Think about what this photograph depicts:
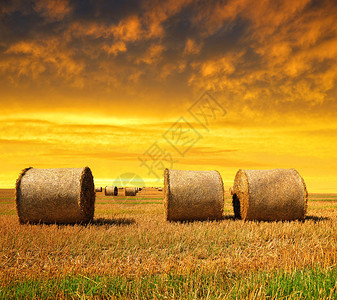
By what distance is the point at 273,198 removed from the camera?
1159 cm

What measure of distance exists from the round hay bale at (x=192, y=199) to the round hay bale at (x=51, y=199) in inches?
123

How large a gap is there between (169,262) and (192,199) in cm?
522

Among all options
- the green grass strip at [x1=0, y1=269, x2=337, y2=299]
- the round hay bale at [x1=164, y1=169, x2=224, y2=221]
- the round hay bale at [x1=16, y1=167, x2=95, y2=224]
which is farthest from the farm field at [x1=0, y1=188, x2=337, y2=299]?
the round hay bale at [x1=164, y1=169, x2=224, y2=221]

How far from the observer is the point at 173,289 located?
4203 mm

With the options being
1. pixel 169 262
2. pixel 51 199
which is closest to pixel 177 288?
pixel 169 262

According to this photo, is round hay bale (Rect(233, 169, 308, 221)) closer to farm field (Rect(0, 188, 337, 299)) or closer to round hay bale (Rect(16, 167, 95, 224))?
farm field (Rect(0, 188, 337, 299))

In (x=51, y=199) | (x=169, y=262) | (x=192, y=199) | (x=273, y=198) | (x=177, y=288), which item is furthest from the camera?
(x=273, y=198)

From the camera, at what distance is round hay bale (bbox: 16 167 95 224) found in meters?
10.5

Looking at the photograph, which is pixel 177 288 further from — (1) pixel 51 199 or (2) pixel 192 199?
(1) pixel 51 199

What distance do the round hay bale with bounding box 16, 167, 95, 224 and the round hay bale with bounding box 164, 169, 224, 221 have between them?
123 inches

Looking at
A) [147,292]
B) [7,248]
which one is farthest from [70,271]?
[7,248]

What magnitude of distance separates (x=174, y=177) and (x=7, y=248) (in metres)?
6.12


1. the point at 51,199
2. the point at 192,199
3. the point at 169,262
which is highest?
the point at 51,199

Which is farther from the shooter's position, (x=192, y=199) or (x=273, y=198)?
(x=273, y=198)
